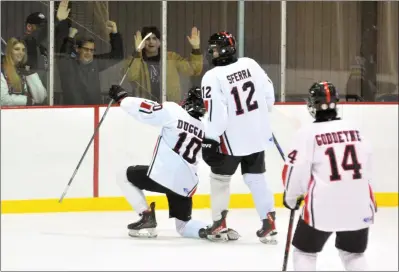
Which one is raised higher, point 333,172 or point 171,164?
point 333,172

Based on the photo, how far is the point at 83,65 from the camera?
6812mm

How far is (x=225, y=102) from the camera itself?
490cm

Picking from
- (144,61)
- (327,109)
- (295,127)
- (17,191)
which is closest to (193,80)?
(144,61)

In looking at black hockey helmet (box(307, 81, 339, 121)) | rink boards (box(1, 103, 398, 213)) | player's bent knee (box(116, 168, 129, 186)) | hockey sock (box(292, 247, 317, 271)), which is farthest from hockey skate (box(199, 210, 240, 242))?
black hockey helmet (box(307, 81, 339, 121))

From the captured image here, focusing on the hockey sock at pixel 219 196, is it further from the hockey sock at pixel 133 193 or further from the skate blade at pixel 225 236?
the hockey sock at pixel 133 193

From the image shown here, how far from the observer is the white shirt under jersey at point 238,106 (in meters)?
4.86

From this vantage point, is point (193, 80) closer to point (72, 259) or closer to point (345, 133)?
Answer: point (72, 259)

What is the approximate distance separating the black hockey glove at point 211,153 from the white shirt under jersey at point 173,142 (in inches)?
2.0

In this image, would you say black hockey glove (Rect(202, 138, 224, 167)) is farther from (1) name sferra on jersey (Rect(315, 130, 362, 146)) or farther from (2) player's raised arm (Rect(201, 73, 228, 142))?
(1) name sferra on jersey (Rect(315, 130, 362, 146))

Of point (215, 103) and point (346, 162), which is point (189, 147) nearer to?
point (215, 103)

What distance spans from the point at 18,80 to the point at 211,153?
2.03 meters

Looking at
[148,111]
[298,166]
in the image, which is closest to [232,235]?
[148,111]

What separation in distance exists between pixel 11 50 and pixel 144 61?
92cm

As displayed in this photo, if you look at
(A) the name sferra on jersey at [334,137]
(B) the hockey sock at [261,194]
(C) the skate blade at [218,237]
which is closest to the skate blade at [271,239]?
(B) the hockey sock at [261,194]
